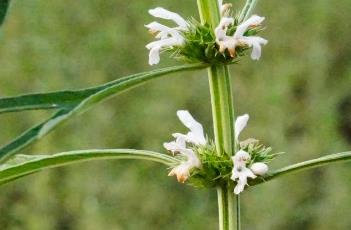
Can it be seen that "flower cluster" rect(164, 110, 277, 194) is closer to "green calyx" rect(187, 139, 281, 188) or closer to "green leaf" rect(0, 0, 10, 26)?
"green calyx" rect(187, 139, 281, 188)

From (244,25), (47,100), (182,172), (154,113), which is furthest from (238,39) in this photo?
(154,113)

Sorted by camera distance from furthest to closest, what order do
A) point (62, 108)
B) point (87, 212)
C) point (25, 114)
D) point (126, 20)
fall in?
point (126, 20) → point (25, 114) → point (87, 212) → point (62, 108)

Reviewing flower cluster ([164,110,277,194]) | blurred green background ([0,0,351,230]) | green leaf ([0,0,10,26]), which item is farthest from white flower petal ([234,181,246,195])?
blurred green background ([0,0,351,230])

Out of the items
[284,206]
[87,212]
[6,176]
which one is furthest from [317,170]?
[6,176]

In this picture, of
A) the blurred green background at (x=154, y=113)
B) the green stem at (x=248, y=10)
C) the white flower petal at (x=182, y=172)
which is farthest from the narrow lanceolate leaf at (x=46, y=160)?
the blurred green background at (x=154, y=113)

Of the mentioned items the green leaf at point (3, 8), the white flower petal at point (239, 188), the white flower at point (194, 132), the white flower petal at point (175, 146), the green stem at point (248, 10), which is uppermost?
the green stem at point (248, 10)

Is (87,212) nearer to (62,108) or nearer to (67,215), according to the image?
(67,215)

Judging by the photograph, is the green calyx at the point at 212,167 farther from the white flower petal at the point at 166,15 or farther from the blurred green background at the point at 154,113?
the blurred green background at the point at 154,113
